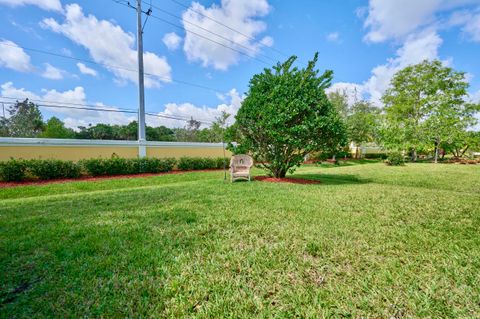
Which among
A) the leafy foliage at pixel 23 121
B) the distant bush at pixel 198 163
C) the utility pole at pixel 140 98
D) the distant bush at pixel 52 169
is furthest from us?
Answer: the leafy foliage at pixel 23 121

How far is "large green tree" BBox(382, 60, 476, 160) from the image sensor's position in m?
19.4

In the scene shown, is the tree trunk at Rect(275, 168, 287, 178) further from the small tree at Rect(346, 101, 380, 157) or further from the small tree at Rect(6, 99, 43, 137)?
the small tree at Rect(6, 99, 43, 137)

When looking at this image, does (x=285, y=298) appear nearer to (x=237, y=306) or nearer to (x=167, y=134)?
(x=237, y=306)

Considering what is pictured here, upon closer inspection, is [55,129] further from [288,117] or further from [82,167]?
[288,117]

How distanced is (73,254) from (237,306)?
6.25 feet

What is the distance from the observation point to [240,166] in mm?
7715

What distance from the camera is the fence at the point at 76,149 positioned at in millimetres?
9102

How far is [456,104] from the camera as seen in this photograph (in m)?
21.6

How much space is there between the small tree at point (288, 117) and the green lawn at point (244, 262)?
3.36 metres

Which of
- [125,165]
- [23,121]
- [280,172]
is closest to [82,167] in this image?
[125,165]

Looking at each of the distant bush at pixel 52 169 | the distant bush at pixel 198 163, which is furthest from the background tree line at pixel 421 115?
the distant bush at pixel 52 169

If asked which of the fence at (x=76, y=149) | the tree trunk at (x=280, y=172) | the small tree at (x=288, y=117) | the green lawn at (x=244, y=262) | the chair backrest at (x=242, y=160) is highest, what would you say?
the small tree at (x=288, y=117)

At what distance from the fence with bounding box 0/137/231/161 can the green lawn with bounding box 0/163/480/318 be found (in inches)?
313

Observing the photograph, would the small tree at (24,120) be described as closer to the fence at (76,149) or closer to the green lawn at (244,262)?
the fence at (76,149)
